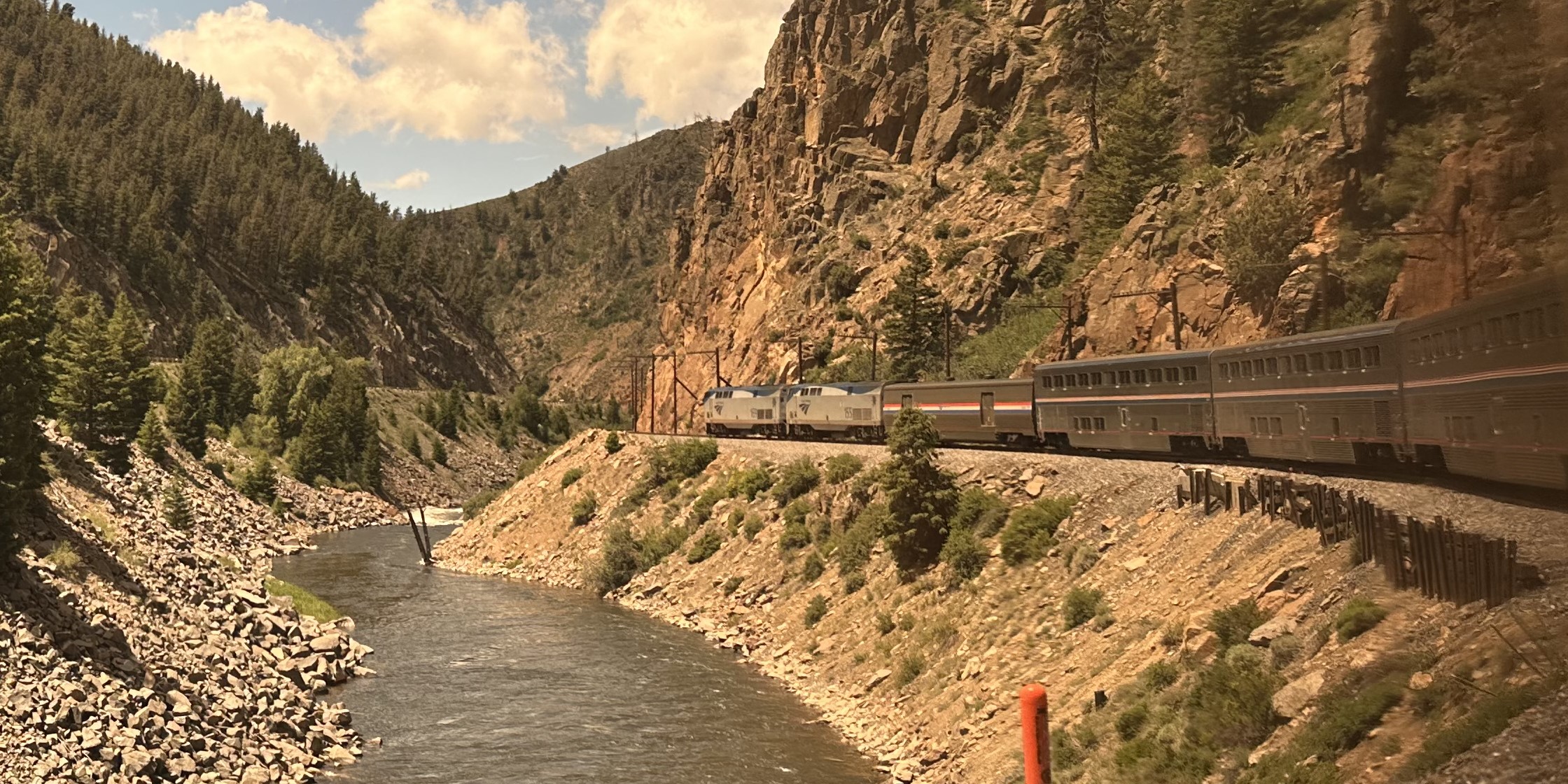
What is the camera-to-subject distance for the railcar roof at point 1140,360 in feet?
133

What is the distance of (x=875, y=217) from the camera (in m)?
111

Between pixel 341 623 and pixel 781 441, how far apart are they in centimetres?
2810

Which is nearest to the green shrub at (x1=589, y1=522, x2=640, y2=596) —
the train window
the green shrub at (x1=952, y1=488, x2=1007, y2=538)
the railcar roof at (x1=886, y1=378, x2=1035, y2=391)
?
the railcar roof at (x1=886, y1=378, x2=1035, y2=391)

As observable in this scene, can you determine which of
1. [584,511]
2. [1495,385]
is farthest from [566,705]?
[584,511]

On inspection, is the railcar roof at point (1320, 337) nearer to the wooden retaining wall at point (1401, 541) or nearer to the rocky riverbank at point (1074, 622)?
the rocky riverbank at point (1074, 622)

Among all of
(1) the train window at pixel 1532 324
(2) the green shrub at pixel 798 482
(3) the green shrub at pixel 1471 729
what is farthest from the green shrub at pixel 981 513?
(1) the train window at pixel 1532 324

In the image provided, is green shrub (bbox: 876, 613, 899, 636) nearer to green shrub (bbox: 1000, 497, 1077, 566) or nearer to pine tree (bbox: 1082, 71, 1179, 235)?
green shrub (bbox: 1000, 497, 1077, 566)

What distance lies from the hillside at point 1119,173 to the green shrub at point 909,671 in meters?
15.9

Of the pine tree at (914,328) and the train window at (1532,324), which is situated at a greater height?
the pine tree at (914,328)

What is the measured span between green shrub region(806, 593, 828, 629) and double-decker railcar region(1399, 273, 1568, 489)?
24.9 metres

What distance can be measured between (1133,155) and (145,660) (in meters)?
65.8

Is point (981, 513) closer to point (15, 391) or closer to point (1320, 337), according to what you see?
point (1320, 337)

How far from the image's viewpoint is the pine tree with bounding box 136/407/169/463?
95188 millimetres

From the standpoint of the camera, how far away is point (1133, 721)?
23531 millimetres
